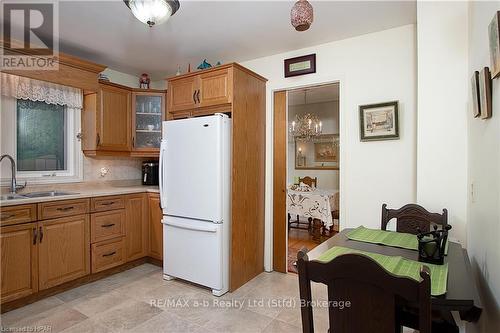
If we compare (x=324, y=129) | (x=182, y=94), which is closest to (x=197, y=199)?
(x=182, y=94)

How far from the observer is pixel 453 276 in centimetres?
115

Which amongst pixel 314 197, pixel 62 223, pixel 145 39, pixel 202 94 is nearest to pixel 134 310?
pixel 62 223

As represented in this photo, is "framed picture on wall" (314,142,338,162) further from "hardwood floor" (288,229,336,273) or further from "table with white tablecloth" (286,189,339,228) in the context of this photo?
"hardwood floor" (288,229,336,273)

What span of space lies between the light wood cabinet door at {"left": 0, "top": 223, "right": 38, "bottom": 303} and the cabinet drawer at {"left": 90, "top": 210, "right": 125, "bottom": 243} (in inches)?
20.3

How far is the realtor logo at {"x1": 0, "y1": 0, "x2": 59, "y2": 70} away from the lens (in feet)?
7.39

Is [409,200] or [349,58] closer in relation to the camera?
[409,200]

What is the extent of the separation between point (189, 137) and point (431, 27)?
2.20 meters

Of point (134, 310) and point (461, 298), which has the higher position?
point (461, 298)

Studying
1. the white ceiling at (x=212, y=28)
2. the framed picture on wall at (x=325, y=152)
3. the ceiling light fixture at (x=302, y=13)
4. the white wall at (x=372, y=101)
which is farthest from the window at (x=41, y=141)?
the framed picture on wall at (x=325, y=152)

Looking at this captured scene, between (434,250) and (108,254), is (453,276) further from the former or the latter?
(108,254)

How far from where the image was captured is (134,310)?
7.55 feet

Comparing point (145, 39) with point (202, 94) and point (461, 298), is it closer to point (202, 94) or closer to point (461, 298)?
point (202, 94)

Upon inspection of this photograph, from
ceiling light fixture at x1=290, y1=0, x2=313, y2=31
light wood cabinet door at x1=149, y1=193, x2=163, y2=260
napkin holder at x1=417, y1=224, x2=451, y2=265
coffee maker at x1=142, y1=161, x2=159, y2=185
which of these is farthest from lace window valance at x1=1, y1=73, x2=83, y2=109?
napkin holder at x1=417, y1=224, x2=451, y2=265

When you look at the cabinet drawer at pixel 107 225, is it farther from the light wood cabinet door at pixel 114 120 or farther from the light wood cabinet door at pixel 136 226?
the light wood cabinet door at pixel 114 120
